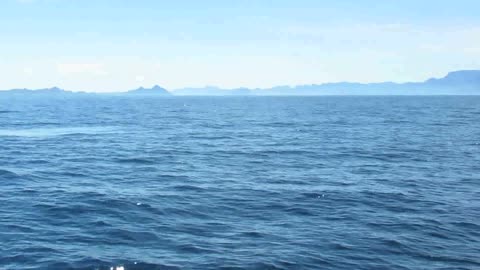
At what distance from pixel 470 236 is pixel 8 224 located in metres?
24.3

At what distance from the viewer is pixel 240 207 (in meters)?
29.1

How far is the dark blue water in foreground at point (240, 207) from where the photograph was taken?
68.1 feet

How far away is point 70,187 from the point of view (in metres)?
34.2

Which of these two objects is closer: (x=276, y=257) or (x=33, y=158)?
(x=276, y=257)

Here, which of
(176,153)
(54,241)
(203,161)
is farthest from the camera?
(176,153)

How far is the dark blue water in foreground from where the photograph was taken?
68.1 ft

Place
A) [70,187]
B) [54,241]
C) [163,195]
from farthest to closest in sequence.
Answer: [70,187]
[163,195]
[54,241]

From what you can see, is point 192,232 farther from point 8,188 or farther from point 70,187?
point 8,188

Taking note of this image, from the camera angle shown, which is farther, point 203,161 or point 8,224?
point 203,161

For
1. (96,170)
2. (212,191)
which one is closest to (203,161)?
(96,170)

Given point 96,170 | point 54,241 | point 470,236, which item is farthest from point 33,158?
point 470,236

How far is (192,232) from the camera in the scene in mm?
24141

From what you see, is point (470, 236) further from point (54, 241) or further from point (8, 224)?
point (8, 224)

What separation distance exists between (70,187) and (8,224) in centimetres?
931
